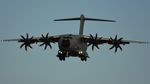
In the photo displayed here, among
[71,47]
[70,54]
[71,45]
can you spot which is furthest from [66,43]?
[70,54]

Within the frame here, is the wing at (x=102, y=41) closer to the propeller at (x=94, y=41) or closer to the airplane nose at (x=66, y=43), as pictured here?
the propeller at (x=94, y=41)

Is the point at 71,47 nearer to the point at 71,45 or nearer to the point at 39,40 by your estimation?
the point at 71,45

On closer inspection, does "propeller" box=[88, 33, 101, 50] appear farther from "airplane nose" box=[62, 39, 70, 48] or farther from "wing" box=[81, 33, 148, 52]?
"airplane nose" box=[62, 39, 70, 48]

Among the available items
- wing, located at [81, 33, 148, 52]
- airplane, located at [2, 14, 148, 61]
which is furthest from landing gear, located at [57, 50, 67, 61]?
wing, located at [81, 33, 148, 52]

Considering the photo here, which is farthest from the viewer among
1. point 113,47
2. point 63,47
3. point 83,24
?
point 83,24

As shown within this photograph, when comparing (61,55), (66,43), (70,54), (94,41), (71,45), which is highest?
(94,41)

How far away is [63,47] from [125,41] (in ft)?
31.8

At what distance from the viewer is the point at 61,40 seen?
174ft

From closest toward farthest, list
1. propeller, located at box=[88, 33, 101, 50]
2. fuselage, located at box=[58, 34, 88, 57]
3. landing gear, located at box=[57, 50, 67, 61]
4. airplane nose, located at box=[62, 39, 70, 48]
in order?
airplane nose, located at box=[62, 39, 70, 48] < fuselage, located at box=[58, 34, 88, 57] < landing gear, located at box=[57, 50, 67, 61] < propeller, located at box=[88, 33, 101, 50]

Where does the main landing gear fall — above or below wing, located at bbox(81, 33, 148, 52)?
below

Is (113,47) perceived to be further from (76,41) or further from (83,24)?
(83,24)

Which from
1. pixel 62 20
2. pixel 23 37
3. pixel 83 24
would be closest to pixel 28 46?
pixel 23 37

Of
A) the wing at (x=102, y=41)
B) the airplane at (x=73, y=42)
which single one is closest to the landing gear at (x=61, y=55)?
the airplane at (x=73, y=42)

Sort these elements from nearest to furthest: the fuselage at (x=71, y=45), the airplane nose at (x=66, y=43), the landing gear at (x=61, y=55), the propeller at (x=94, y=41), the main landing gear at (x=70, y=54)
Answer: the airplane nose at (x=66, y=43)
the fuselage at (x=71, y=45)
the main landing gear at (x=70, y=54)
the landing gear at (x=61, y=55)
the propeller at (x=94, y=41)
